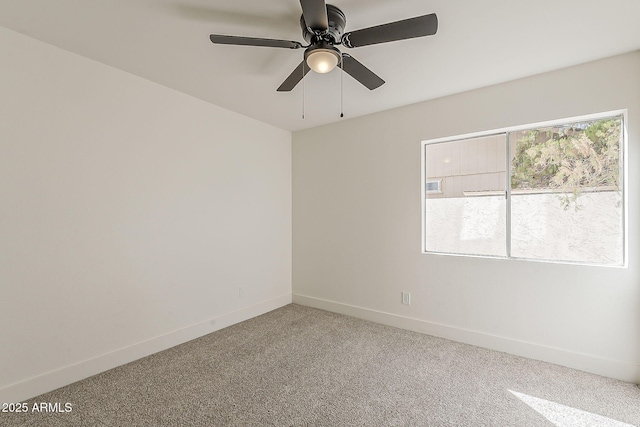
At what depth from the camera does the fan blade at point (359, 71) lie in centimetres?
176

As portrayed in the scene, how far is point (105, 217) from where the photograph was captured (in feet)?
7.45

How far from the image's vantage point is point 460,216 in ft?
9.64

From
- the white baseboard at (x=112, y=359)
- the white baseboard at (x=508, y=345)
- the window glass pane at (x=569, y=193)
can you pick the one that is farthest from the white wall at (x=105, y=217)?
the window glass pane at (x=569, y=193)

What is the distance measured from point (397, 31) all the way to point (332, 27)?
0.40 m

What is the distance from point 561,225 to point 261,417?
278 cm

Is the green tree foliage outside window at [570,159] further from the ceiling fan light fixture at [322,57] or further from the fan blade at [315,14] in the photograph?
the fan blade at [315,14]

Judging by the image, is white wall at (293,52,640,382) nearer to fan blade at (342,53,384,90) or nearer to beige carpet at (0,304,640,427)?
beige carpet at (0,304,640,427)

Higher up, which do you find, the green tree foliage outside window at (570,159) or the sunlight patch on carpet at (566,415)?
the green tree foliage outside window at (570,159)

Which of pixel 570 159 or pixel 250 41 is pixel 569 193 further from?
pixel 250 41

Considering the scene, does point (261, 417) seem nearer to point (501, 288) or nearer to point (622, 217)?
point (501, 288)

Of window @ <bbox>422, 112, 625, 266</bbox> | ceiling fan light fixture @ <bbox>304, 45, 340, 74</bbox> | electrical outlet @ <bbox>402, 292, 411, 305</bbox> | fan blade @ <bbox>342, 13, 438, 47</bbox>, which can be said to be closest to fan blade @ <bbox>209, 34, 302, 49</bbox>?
ceiling fan light fixture @ <bbox>304, 45, 340, 74</bbox>

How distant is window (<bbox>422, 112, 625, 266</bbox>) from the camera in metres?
2.30

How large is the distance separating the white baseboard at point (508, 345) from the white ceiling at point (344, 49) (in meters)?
2.32

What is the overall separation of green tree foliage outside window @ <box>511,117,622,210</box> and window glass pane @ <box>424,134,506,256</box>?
18 centimetres
